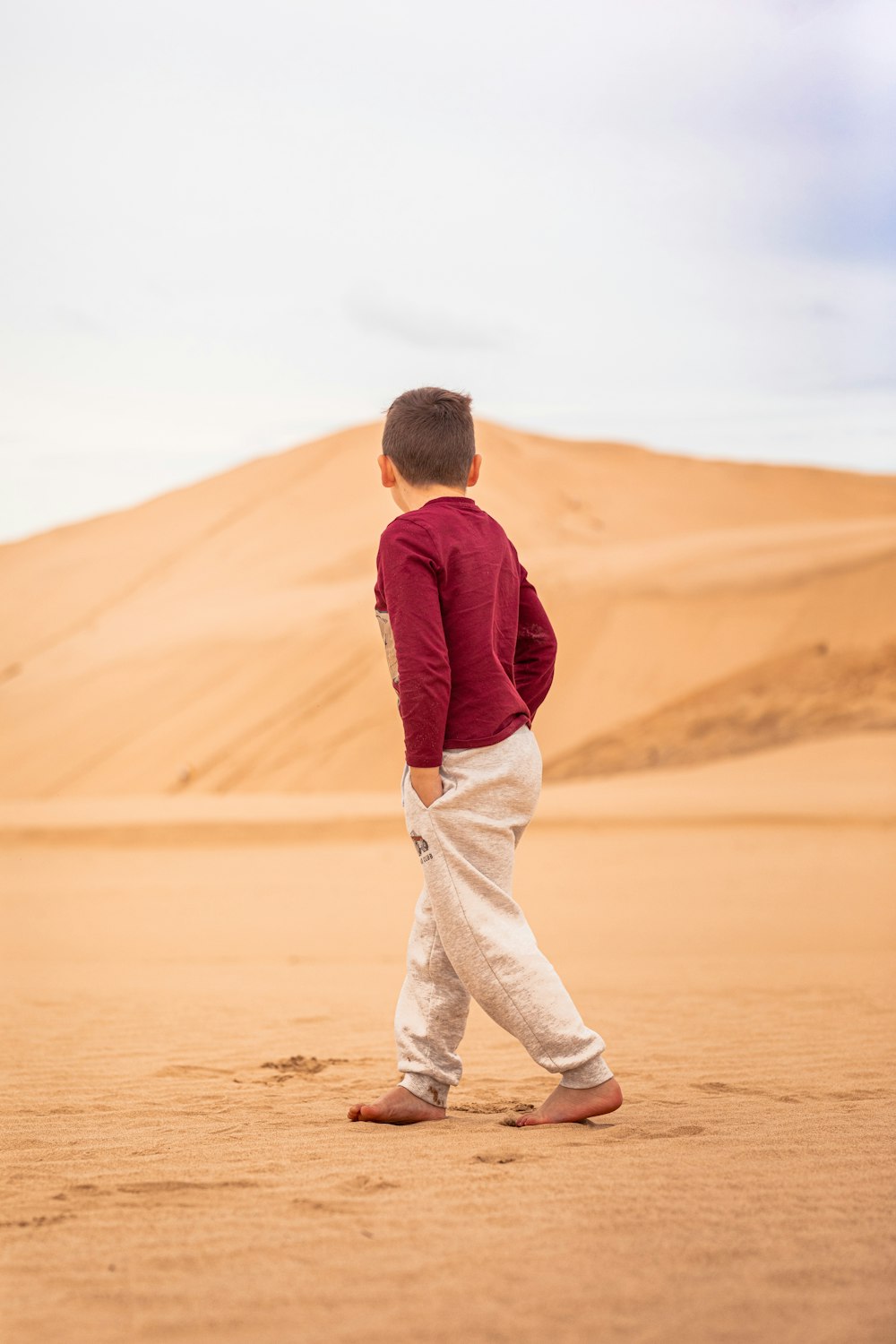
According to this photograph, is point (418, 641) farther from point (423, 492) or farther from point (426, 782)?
point (423, 492)

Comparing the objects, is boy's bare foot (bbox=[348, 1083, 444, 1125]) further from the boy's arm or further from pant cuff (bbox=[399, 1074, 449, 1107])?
the boy's arm

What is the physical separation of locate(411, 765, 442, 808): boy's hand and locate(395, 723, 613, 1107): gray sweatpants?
0.02 metres

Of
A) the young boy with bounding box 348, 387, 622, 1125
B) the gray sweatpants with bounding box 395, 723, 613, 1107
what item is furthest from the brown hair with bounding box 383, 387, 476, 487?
the gray sweatpants with bounding box 395, 723, 613, 1107

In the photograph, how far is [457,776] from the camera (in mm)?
2779

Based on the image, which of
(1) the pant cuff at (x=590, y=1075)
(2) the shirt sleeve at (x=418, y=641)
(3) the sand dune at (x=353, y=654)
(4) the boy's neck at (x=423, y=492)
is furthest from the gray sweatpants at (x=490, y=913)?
(3) the sand dune at (x=353, y=654)

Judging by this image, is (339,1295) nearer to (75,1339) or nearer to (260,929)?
(75,1339)

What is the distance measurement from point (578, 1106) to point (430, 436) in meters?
1.50

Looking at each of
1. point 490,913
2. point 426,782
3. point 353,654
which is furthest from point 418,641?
point 353,654

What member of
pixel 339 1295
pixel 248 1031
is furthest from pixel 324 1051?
pixel 339 1295

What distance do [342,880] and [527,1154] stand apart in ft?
23.9

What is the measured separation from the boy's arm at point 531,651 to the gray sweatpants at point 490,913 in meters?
0.20

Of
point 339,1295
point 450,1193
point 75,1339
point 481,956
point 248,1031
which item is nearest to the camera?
point 75,1339

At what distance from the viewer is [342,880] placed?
971 centimetres

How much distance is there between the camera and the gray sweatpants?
2.75 metres
